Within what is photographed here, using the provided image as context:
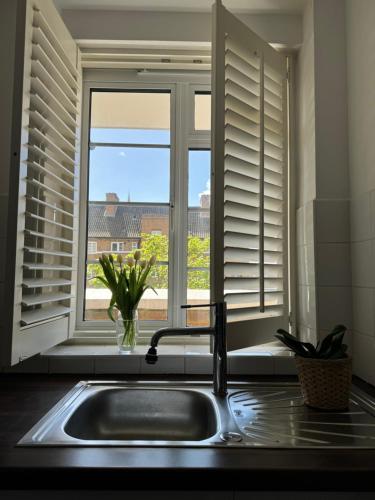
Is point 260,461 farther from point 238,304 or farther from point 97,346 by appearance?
point 97,346

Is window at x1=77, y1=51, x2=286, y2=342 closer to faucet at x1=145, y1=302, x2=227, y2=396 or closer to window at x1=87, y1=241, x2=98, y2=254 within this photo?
window at x1=87, y1=241, x2=98, y2=254

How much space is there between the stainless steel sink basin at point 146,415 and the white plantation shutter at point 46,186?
0.29 m

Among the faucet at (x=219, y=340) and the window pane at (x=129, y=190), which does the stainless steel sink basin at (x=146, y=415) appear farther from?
the window pane at (x=129, y=190)

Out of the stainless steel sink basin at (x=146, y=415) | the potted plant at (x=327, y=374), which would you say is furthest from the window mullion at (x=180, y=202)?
the potted plant at (x=327, y=374)

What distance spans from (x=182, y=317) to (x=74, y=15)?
143 cm

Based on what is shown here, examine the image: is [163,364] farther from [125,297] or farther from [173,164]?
[173,164]

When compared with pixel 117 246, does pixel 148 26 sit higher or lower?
higher

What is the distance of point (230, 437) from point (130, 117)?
1456mm

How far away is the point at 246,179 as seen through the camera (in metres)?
1.40

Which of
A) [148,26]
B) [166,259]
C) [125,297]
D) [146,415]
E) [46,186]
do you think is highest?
[148,26]

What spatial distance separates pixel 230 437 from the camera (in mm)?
937

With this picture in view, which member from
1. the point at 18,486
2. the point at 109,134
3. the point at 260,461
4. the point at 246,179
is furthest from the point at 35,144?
the point at 260,461

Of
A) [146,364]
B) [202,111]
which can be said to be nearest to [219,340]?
[146,364]

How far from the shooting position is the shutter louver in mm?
1237
